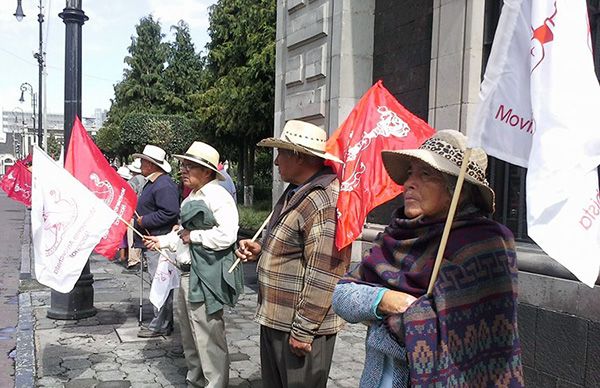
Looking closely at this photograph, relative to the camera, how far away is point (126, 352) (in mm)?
5336

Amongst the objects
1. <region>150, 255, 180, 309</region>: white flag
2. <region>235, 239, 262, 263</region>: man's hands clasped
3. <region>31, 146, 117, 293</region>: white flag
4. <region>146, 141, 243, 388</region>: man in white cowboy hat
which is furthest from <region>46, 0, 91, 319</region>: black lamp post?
<region>235, 239, 262, 263</region>: man's hands clasped

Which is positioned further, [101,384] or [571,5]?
[101,384]

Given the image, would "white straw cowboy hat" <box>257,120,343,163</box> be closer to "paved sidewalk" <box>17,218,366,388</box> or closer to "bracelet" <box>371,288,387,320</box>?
"bracelet" <box>371,288,387,320</box>

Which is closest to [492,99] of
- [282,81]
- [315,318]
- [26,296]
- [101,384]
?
[315,318]

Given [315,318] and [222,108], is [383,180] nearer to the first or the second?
[315,318]

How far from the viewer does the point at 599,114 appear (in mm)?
1578

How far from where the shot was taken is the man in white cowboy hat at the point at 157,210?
554 centimetres

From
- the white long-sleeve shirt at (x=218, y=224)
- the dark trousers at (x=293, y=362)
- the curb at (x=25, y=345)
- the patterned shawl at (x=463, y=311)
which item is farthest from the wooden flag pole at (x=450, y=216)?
the curb at (x=25, y=345)

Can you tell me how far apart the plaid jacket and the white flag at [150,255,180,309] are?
2.38 meters

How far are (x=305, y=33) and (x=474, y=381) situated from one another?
677 cm

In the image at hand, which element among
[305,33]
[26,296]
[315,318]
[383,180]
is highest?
[305,33]

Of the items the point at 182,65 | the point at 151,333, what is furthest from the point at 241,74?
the point at 182,65

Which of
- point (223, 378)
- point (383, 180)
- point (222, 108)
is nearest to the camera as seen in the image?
point (383, 180)

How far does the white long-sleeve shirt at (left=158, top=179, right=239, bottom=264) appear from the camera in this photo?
13.1 feet
